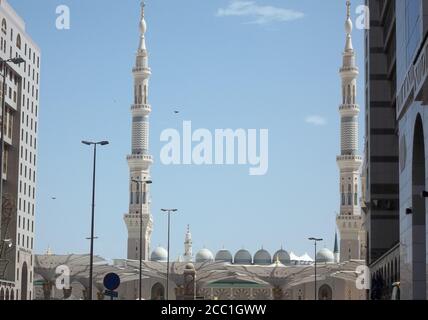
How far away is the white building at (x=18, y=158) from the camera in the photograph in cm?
8869

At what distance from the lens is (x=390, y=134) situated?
72.8 metres

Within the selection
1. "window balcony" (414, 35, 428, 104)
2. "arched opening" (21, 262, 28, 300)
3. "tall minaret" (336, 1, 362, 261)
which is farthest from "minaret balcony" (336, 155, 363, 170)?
"window balcony" (414, 35, 428, 104)

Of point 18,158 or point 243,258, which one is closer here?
point 18,158

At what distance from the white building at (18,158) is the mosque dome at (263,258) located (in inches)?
3446

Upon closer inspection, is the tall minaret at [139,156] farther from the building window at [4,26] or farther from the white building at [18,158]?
the building window at [4,26]

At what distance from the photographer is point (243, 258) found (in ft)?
606

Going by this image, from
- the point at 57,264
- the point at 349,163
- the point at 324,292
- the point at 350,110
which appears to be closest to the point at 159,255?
the point at 57,264

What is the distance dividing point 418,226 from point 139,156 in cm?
11788

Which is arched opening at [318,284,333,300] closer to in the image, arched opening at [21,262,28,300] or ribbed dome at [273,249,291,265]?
ribbed dome at [273,249,291,265]

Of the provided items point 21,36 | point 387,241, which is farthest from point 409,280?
point 21,36

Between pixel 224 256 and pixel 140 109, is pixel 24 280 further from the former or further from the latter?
pixel 224 256

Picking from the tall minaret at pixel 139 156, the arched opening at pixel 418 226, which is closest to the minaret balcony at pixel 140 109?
the tall minaret at pixel 139 156

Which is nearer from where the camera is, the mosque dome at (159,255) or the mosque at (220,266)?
the mosque at (220,266)
